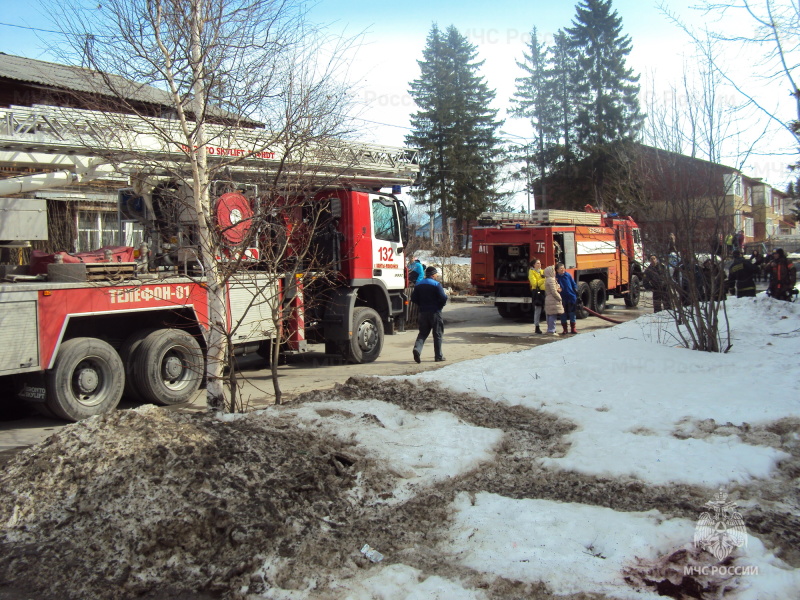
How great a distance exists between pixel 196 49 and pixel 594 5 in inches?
1608

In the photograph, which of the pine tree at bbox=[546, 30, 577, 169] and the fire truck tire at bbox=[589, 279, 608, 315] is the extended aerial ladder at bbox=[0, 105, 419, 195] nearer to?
the fire truck tire at bbox=[589, 279, 608, 315]

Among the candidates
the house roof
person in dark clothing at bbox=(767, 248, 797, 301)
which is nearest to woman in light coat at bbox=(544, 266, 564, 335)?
person in dark clothing at bbox=(767, 248, 797, 301)

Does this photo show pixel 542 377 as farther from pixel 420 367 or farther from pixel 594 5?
pixel 594 5

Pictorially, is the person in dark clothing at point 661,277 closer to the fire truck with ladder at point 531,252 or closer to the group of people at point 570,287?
the group of people at point 570,287

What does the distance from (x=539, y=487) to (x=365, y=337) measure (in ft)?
23.1

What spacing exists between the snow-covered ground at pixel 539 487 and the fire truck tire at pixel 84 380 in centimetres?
260

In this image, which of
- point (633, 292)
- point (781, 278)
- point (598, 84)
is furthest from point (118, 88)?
point (598, 84)

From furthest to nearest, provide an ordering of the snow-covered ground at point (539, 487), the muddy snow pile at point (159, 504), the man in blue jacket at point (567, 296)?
the man in blue jacket at point (567, 296)
the muddy snow pile at point (159, 504)
the snow-covered ground at point (539, 487)

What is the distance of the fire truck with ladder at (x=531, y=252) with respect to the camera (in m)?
17.7

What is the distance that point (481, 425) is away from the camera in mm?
6695

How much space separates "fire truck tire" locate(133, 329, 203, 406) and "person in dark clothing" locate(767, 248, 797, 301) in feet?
51.6

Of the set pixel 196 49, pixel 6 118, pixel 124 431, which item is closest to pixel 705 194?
pixel 196 49

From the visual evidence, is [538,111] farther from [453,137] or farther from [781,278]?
[781,278]

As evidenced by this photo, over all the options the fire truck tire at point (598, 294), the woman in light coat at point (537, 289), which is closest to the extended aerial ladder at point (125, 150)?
the woman in light coat at point (537, 289)
